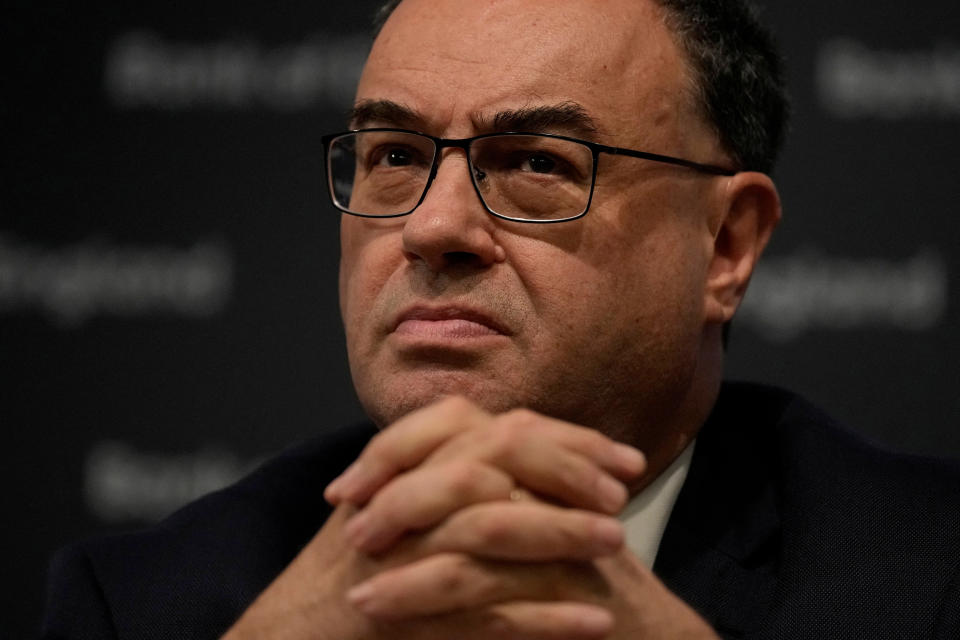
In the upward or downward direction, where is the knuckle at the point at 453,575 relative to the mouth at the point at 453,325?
downward

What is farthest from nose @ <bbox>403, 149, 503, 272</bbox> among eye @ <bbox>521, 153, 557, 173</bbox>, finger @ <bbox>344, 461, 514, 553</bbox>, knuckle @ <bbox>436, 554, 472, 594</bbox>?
knuckle @ <bbox>436, 554, 472, 594</bbox>

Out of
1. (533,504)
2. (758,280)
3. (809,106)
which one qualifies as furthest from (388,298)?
(809,106)

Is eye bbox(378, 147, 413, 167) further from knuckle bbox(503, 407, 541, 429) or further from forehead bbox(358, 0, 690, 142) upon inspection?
knuckle bbox(503, 407, 541, 429)

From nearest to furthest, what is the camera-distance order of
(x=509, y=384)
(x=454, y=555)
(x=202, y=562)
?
(x=454, y=555)
(x=509, y=384)
(x=202, y=562)

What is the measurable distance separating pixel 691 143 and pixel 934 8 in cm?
119

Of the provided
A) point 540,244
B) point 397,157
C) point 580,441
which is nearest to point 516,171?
point 540,244

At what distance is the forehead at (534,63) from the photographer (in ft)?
6.44

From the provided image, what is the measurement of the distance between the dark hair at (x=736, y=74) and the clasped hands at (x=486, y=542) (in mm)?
902

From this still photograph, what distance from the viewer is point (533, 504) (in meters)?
1.48

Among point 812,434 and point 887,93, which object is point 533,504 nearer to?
point 812,434

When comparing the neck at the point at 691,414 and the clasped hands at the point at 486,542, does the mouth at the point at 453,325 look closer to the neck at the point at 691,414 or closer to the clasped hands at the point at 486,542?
the clasped hands at the point at 486,542

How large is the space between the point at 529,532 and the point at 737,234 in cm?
100

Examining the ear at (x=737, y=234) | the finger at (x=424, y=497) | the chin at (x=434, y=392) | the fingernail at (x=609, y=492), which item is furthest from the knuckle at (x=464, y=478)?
the ear at (x=737, y=234)

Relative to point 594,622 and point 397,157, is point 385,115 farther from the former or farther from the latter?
point 594,622
